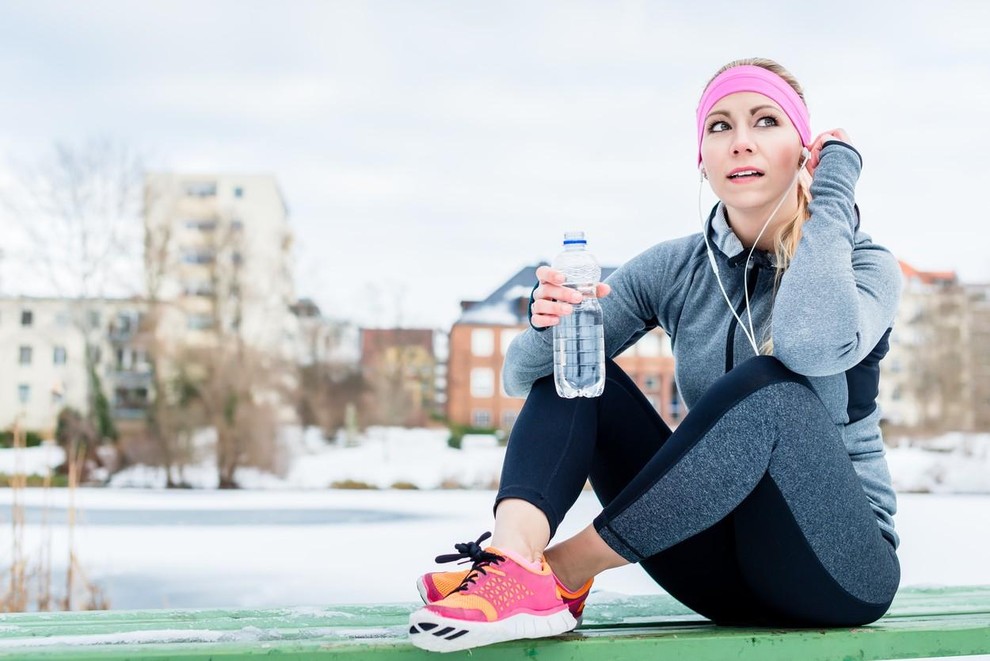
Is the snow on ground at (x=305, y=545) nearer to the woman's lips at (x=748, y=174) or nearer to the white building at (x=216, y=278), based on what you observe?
the woman's lips at (x=748, y=174)

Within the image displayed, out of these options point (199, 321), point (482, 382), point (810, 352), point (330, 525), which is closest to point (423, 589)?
point (810, 352)

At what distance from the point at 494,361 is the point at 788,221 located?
71.3ft

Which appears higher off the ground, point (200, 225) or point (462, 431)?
point (200, 225)

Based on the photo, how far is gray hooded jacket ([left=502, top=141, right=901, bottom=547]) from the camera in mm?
1272

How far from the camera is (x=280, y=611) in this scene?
155 cm

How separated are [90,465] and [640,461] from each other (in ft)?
56.5

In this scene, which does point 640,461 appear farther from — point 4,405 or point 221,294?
point 4,405

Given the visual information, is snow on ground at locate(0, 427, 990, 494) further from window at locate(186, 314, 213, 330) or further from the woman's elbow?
the woman's elbow

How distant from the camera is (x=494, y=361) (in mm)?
23203

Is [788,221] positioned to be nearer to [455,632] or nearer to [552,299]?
[552,299]

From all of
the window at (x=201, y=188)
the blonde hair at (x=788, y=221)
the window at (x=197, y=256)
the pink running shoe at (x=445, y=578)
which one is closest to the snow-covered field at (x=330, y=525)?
the pink running shoe at (x=445, y=578)

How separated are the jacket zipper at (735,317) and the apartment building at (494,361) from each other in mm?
17398

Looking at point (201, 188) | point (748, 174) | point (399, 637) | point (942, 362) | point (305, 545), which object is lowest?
point (305, 545)

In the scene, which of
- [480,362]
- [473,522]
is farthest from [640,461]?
[480,362]
